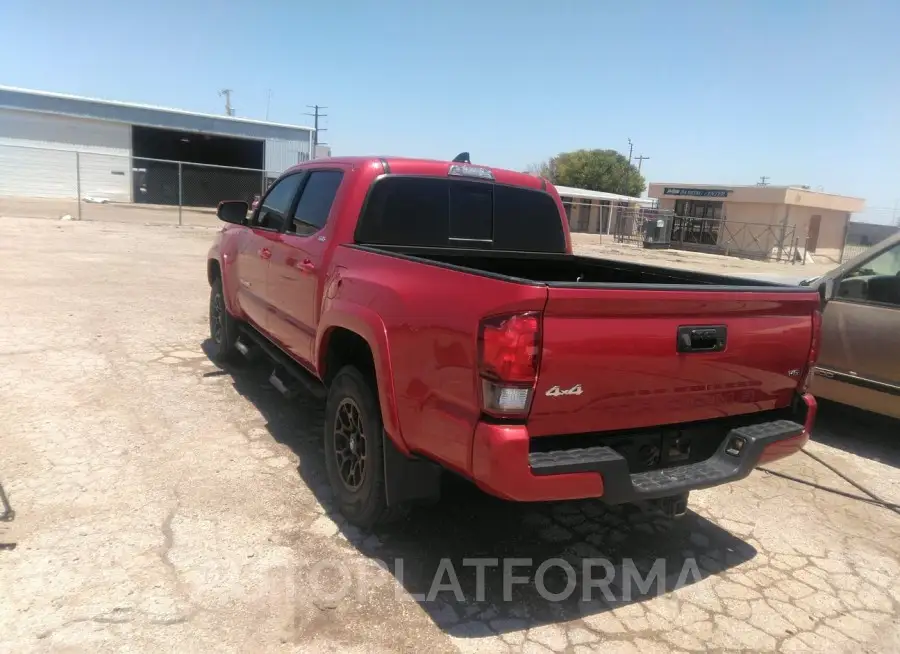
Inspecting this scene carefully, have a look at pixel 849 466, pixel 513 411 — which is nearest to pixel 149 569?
pixel 513 411

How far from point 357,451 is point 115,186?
115 ft

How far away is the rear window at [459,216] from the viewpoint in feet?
13.8

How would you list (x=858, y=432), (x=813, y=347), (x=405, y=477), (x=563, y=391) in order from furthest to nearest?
(x=858, y=432), (x=813, y=347), (x=405, y=477), (x=563, y=391)

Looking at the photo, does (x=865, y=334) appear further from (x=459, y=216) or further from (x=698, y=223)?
(x=698, y=223)

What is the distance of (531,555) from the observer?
3564 millimetres

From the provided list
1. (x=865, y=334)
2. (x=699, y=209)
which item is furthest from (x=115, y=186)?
(x=865, y=334)

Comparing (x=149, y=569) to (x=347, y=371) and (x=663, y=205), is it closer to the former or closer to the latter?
(x=347, y=371)

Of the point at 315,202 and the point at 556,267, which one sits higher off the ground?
the point at 315,202

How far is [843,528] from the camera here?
4156 millimetres

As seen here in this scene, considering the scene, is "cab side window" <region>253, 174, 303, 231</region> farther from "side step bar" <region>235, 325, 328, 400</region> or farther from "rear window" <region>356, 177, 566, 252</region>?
"rear window" <region>356, 177, 566, 252</region>

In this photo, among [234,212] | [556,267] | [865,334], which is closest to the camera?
[556,267]

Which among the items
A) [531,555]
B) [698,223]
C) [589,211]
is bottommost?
[531,555]

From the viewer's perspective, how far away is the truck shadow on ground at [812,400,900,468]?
216 inches

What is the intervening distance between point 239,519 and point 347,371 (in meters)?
1.01
